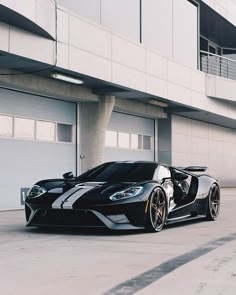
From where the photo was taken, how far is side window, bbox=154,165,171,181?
952cm

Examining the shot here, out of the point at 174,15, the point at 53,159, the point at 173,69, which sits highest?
the point at 174,15

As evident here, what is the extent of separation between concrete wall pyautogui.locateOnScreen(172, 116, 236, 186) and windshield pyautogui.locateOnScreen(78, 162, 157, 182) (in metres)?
16.1

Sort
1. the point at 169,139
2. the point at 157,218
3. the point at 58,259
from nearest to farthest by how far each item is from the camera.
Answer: the point at 58,259 → the point at 157,218 → the point at 169,139

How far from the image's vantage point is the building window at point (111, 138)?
2147 cm

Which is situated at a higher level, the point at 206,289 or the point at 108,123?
the point at 108,123

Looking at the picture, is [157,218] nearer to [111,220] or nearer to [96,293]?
[111,220]

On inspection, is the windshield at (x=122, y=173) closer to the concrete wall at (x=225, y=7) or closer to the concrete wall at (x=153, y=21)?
the concrete wall at (x=153, y=21)

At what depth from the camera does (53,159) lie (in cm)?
1778

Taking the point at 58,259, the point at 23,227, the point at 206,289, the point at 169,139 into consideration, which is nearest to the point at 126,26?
the point at 169,139

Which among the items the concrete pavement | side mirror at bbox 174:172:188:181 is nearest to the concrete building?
side mirror at bbox 174:172:188:181

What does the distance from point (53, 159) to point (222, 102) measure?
12.0 m

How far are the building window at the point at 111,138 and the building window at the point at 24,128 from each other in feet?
16.6

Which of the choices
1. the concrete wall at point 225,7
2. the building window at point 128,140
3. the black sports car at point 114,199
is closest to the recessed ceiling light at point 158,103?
the building window at point 128,140

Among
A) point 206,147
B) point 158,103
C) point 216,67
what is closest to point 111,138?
point 158,103
